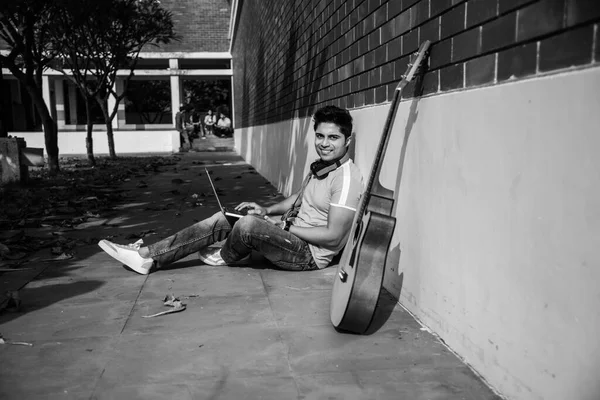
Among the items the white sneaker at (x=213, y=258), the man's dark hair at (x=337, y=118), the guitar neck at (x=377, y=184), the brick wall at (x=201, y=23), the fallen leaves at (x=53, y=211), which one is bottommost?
the fallen leaves at (x=53, y=211)

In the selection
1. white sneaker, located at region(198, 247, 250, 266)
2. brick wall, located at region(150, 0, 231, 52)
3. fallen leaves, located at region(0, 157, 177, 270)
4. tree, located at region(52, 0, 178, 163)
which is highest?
brick wall, located at region(150, 0, 231, 52)

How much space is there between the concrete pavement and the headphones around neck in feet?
2.63

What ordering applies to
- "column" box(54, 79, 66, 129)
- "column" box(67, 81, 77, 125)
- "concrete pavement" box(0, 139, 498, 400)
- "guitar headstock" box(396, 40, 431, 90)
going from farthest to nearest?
"column" box(67, 81, 77, 125)
"column" box(54, 79, 66, 129)
"guitar headstock" box(396, 40, 431, 90)
"concrete pavement" box(0, 139, 498, 400)

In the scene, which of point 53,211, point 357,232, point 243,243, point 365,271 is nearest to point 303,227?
point 243,243

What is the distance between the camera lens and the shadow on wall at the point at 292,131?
22.3 ft

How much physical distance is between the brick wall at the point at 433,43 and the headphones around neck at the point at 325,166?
0.53 metres

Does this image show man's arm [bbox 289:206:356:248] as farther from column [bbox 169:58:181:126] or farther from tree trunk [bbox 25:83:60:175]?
column [bbox 169:58:181:126]

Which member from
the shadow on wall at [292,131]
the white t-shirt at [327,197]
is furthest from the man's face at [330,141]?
the shadow on wall at [292,131]

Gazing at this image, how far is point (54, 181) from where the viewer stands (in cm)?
1241

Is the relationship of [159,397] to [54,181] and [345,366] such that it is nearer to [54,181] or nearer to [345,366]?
[345,366]

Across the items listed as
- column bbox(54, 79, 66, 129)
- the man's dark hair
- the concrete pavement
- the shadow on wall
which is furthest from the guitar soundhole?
column bbox(54, 79, 66, 129)

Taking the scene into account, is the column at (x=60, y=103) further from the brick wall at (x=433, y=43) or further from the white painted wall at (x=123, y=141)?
the brick wall at (x=433, y=43)

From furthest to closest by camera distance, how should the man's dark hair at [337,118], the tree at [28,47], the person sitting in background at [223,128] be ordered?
1. the person sitting in background at [223,128]
2. the tree at [28,47]
3. the man's dark hair at [337,118]

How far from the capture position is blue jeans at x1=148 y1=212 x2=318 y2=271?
4.19 meters
